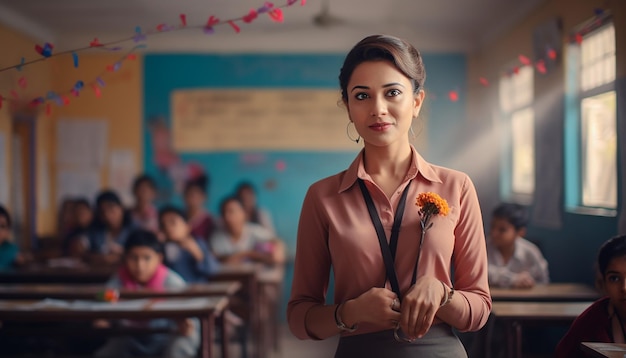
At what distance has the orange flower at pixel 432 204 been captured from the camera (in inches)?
48.8

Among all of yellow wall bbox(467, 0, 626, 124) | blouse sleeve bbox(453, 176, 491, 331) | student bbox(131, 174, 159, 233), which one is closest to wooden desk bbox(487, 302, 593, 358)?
yellow wall bbox(467, 0, 626, 124)

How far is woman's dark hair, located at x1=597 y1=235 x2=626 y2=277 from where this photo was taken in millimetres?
2152

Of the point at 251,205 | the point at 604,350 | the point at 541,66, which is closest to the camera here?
the point at 604,350

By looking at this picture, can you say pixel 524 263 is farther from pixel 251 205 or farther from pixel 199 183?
pixel 199 183

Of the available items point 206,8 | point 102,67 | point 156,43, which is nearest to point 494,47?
point 206,8

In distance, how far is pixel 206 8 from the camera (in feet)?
19.0

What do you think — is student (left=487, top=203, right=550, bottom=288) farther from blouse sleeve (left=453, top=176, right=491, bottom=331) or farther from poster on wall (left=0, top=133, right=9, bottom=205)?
poster on wall (left=0, top=133, right=9, bottom=205)

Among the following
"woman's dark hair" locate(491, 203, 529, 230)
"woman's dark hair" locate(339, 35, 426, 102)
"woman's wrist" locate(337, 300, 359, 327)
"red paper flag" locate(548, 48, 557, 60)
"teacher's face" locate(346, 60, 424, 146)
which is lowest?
"woman's dark hair" locate(491, 203, 529, 230)

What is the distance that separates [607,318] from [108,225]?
4.63 meters

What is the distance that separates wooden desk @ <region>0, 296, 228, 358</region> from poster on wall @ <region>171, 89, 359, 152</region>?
→ 3842mm

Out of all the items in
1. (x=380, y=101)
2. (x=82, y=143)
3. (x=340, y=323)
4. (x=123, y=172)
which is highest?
(x=82, y=143)

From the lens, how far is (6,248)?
497cm

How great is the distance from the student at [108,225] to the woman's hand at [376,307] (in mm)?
4833

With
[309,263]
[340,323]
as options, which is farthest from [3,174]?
[340,323]
